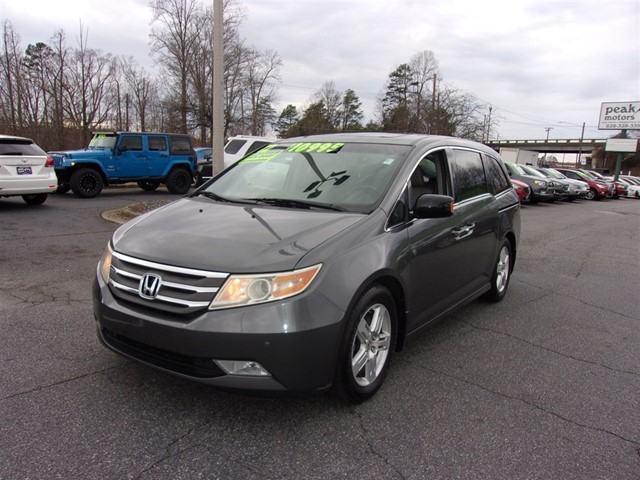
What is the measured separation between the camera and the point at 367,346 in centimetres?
297

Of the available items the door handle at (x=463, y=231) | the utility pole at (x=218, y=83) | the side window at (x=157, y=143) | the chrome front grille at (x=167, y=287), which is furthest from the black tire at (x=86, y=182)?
the door handle at (x=463, y=231)

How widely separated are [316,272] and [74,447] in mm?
1560

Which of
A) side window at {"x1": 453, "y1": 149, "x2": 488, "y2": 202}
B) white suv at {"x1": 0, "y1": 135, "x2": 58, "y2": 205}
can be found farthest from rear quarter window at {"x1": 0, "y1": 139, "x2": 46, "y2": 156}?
side window at {"x1": 453, "y1": 149, "x2": 488, "y2": 202}

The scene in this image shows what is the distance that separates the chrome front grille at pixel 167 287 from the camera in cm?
246

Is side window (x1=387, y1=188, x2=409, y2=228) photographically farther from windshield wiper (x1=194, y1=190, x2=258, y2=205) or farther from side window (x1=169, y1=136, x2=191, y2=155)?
side window (x1=169, y1=136, x2=191, y2=155)

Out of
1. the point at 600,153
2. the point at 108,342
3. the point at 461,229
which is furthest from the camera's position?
the point at 600,153

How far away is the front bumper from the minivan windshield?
976 mm

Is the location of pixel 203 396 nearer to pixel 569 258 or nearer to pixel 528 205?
pixel 569 258

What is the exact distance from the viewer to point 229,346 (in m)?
2.39

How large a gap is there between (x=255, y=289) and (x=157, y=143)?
547 inches

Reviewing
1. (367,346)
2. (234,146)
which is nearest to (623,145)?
(234,146)

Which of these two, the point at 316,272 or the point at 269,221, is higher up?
the point at 269,221

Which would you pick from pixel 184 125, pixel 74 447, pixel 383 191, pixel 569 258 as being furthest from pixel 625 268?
pixel 184 125

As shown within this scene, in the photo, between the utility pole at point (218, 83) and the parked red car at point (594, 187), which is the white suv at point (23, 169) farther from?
the parked red car at point (594, 187)
